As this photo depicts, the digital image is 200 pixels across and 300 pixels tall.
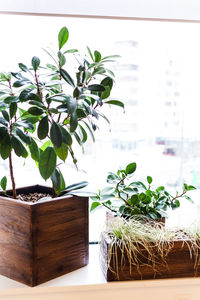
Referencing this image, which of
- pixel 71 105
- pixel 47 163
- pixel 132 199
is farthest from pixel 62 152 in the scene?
pixel 132 199

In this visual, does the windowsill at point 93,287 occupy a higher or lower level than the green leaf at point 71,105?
lower

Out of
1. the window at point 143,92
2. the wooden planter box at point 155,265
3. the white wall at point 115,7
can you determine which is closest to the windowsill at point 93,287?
the wooden planter box at point 155,265

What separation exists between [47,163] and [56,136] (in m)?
0.12

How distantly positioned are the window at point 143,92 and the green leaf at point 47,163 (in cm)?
44

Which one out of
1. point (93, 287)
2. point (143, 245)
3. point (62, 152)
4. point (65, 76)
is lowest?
point (93, 287)

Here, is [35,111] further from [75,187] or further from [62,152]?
[75,187]

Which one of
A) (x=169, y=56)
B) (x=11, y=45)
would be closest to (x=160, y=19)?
(x=169, y=56)

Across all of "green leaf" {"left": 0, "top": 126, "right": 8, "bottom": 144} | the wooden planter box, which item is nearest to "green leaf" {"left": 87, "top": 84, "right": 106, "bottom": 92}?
"green leaf" {"left": 0, "top": 126, "right": 8, "bottom": 144}

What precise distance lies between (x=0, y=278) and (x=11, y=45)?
3.35 ft

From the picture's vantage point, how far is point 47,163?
110 cm

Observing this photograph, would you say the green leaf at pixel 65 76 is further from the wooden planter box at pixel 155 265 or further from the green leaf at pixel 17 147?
the wooden planter box at pixel 155 265

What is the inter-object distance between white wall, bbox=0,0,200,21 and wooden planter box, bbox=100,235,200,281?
940 millimetres

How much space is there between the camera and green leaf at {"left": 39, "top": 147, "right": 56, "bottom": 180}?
3.58 feet

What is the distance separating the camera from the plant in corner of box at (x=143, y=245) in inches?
47.6
